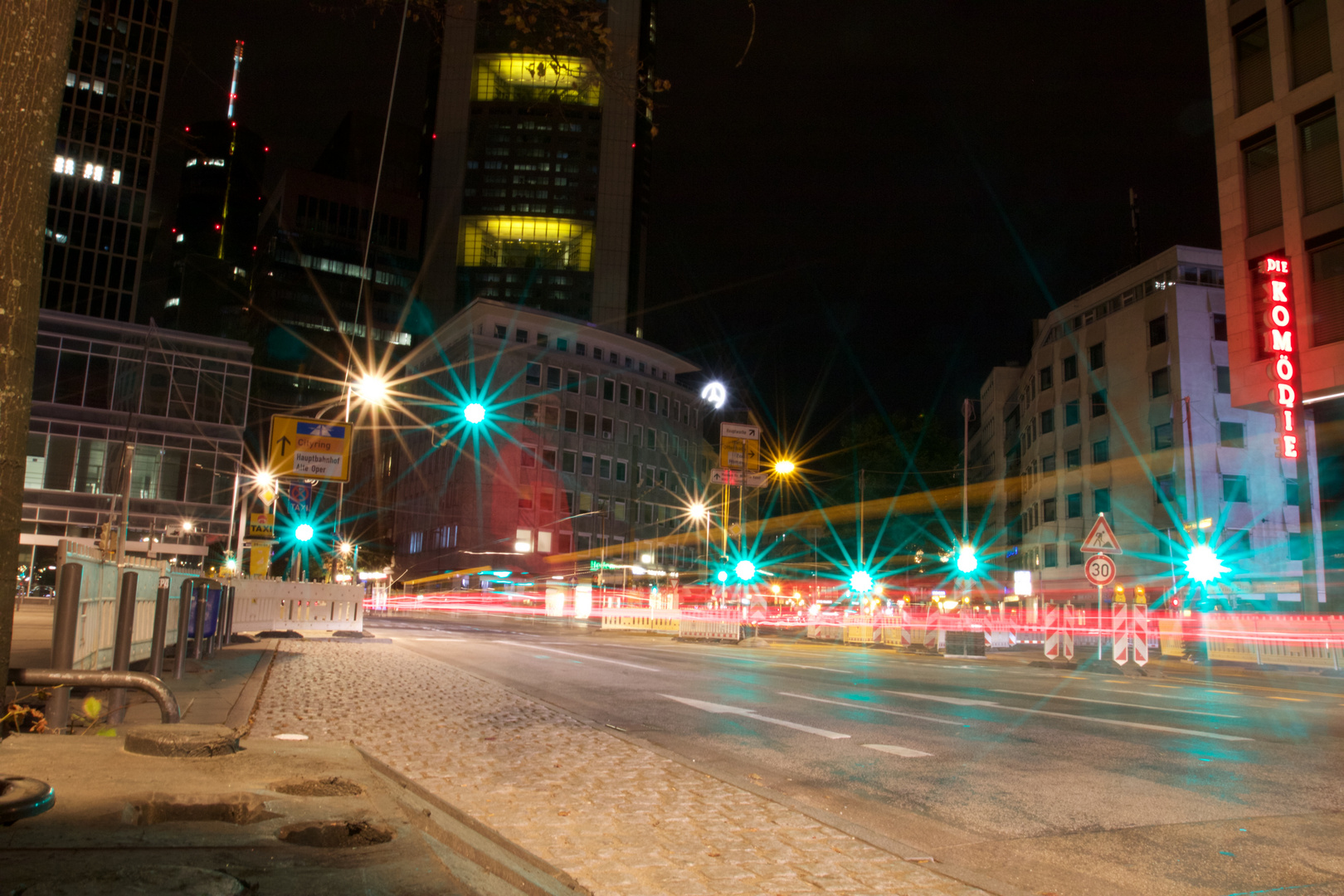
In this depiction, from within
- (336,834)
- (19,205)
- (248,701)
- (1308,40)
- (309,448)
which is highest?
(1308,40)

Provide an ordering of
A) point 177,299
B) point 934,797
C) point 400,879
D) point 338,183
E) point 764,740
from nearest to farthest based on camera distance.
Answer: point 400,879, point 934,797, point 764,740, point 338,183, point 177,299

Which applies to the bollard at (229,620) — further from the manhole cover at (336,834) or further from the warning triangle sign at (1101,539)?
the warning triangle sign at (1101,539)

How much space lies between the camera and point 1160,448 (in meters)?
48.0

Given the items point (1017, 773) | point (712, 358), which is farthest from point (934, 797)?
point (712, 358)

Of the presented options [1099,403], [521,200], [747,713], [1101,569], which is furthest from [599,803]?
[521,200]

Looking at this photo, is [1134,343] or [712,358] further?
[712,358]

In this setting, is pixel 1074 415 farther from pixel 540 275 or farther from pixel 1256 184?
pixel 540 275

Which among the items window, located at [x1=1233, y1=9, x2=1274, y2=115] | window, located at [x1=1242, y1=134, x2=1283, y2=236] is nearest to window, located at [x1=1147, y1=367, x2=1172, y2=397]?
window, located at [x1=1242, y1=134, x2=1283, y2=236]

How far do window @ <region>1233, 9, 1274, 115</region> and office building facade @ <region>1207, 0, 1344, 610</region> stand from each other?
3cm

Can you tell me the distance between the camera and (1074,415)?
56.9 meters

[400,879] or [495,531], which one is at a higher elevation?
[495,531]

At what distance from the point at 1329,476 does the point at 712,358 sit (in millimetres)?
87227

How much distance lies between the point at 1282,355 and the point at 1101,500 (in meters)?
26.5

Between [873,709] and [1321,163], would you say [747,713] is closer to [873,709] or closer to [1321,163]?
[873,709]
